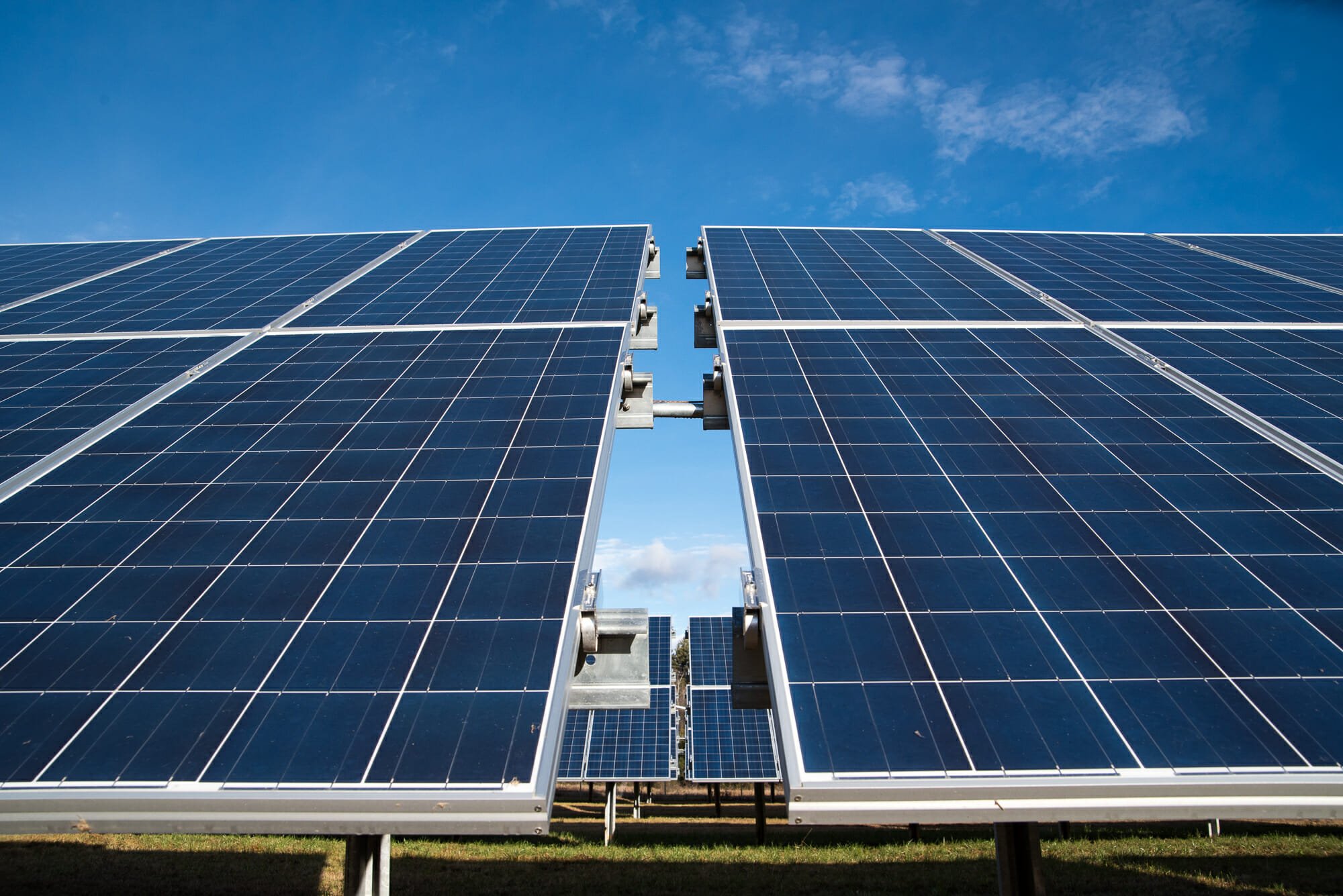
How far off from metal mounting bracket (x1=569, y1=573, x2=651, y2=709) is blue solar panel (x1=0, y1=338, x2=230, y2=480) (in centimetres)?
644

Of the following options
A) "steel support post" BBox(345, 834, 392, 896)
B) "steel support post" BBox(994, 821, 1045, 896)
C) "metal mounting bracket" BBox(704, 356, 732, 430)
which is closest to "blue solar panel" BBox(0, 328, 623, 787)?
"steel support post" BBox(345, 834, 392, 896)

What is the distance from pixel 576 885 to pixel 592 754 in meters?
11.5

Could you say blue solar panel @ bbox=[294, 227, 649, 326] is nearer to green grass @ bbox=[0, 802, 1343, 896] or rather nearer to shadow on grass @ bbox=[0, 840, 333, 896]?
shadow on grass @ bbox=[0, 840, 333, 896]

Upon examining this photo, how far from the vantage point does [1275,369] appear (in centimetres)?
1100

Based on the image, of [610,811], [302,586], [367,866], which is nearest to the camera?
[367,866]

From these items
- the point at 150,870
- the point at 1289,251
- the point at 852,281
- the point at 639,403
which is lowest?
Result: the point at 150,870

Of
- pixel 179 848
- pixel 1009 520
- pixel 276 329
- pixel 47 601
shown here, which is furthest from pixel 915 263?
pixel 179 848

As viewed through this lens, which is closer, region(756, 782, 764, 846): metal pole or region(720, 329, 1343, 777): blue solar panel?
region(720, 329, 1343, 777): blue solar panel

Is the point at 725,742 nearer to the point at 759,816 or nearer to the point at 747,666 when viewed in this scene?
the point at 759,816

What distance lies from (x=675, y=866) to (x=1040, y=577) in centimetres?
1329

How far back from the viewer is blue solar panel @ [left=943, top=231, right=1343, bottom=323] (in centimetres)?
1341

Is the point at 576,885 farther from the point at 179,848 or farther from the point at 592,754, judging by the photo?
the point at 592,754

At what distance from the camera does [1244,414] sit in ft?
30.5

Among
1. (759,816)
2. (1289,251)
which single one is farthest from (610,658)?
(1289,251)
